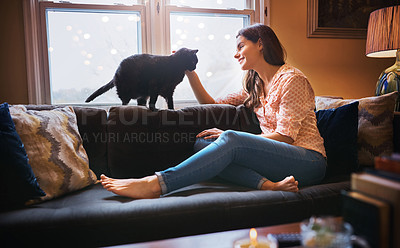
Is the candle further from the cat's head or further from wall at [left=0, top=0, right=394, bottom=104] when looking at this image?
wall at [left=0, top=0, right=394, bottom=104]

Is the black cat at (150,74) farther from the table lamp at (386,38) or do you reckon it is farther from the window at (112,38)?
the table lamp at (386,38)

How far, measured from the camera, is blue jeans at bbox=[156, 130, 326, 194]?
122 centimetres

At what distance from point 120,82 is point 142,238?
90cm

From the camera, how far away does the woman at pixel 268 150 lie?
123cm

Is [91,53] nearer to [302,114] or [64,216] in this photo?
[64,216]

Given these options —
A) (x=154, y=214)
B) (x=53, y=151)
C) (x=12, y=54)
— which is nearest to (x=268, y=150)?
(x=154, y=214)

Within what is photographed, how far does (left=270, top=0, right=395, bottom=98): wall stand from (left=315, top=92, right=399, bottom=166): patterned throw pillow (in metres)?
0.89

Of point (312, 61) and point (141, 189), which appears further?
point (312, 61)

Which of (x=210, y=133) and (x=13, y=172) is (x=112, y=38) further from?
(x=13, y=172)

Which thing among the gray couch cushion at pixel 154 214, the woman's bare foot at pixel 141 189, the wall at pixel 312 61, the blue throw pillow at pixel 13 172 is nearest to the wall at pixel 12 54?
the wall at pixel 312 61

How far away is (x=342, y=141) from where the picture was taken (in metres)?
1.47

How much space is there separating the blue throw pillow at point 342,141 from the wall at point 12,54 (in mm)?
1879

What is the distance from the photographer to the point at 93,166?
1561 millimetres

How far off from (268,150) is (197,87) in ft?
2.41
